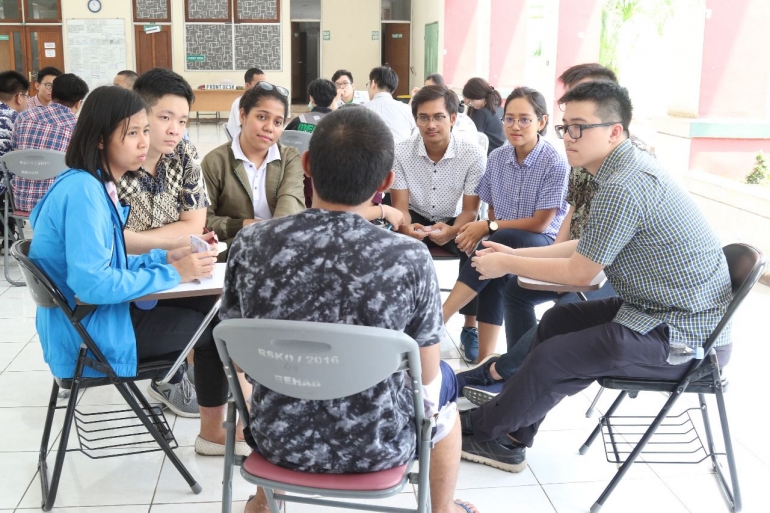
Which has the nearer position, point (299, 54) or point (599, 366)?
point (599, 366)

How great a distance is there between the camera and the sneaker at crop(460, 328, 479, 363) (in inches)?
134

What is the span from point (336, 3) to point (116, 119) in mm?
15908

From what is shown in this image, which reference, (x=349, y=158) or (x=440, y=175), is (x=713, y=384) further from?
(x=440, y=175)

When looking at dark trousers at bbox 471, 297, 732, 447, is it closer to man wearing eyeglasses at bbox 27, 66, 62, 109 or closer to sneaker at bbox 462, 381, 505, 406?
sneaker at bbox 462, 381, 505, 406

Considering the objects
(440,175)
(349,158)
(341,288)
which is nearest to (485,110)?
(440,175)

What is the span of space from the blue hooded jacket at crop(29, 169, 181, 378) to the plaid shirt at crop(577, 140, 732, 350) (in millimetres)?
1202

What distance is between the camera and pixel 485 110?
6.48m

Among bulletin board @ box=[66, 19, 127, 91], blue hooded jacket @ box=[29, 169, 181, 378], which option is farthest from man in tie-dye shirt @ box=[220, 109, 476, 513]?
bulletin board @ box=[66, 19, 127, 91]

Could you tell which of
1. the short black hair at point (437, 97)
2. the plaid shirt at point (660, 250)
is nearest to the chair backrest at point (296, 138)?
the short black hair at point (437, 97)

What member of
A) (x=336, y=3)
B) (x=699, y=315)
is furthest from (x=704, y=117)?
(x=336, y=3)

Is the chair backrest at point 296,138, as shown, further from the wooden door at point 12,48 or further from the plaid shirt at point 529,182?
the wooden door at point 12,48

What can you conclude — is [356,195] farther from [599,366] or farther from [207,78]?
[207,78]

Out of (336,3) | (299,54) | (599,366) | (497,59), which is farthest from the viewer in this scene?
(299,54)

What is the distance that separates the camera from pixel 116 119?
81.4 inches
